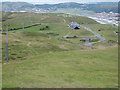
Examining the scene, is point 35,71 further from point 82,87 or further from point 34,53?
point 34,53

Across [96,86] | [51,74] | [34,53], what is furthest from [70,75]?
[34,53]

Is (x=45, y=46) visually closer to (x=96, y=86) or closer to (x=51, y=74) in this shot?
(x=51, y=74)

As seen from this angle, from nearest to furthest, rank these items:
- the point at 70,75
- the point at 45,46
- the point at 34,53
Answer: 1. the point at 70,75
2. the point at 34,53
3. the point at 45,46

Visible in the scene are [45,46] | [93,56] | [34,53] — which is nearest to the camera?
[93,56]

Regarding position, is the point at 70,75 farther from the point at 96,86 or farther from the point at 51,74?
the point at 96,86

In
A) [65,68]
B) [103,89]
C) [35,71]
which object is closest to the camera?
[103,89]

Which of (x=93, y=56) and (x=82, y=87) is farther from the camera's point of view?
(x=93, y=56)

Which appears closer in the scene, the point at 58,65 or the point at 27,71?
the point at 27,71

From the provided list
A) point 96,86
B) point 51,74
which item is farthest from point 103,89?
point 51,74

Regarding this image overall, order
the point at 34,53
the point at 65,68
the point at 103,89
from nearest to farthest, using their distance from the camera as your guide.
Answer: the point at 103,89
the point at 65,68
the point at 34,53
